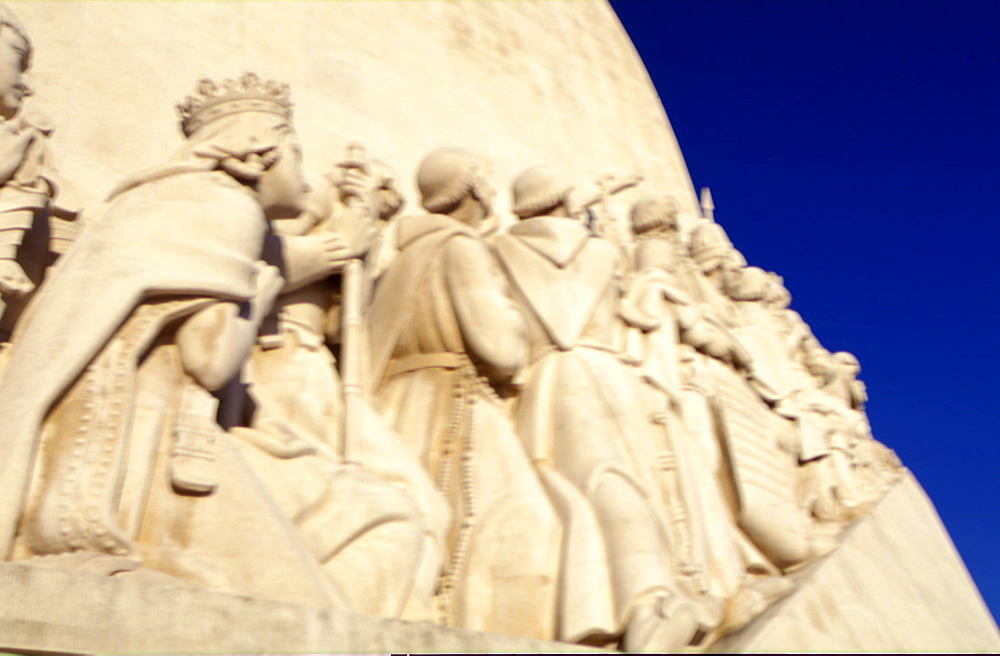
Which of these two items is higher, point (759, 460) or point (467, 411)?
point (759, 460)

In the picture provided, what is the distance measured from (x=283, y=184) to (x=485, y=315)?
3.15 ft

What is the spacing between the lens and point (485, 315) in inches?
163

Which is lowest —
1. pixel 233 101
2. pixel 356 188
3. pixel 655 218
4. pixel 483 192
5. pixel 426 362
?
pixel 426 362

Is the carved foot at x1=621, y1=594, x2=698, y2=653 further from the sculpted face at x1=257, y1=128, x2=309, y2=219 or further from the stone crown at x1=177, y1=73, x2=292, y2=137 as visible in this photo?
the stone crown at x1=177, y1=73, x2=292, y2=137

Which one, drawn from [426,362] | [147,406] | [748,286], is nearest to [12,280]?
[147,406]

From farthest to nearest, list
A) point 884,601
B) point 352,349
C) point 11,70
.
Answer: point 884,601, point 352,349, point 11,70

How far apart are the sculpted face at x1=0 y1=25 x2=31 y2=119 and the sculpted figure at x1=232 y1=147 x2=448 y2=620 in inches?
34.9

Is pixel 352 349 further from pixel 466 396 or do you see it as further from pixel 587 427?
pixel 587 427

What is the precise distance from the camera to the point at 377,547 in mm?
3174

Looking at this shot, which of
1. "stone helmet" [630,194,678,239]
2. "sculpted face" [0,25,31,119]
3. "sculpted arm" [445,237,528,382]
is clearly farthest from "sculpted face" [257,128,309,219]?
"stone helmet" [630,194,678,239]

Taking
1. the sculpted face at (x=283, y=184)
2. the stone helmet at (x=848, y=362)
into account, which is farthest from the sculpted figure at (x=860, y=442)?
the sculpted face at (x=283, y=184)

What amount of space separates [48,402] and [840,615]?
9.61 feet

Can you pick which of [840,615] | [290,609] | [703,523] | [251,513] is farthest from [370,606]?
[840,615]

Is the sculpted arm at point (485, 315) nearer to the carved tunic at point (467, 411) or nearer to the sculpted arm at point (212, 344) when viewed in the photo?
the carved tunic at point (467, 411)
